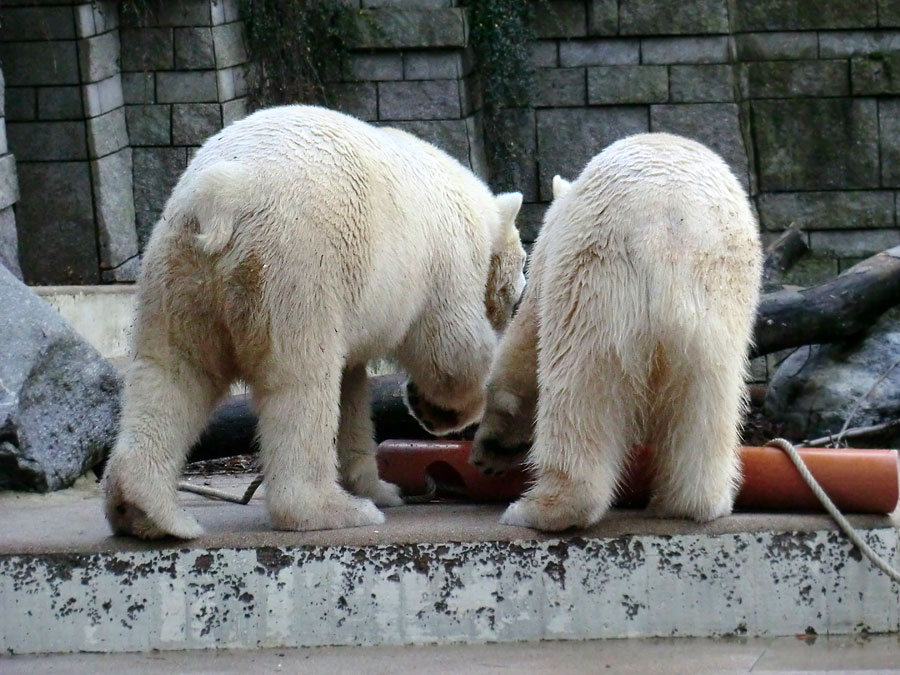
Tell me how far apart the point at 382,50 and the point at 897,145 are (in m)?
3.99

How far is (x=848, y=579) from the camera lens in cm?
351

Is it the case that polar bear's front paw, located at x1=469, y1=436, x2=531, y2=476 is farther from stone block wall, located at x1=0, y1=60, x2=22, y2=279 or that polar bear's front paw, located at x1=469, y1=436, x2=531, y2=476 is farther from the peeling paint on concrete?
stone block wall, located at x1=0, y1=60, x2=22, y2=279

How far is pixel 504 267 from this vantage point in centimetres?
448

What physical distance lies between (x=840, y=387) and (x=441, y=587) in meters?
3.25

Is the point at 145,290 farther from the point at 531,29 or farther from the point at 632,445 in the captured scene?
the point at 531,29

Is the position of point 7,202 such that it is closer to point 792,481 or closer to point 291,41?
point 291,41

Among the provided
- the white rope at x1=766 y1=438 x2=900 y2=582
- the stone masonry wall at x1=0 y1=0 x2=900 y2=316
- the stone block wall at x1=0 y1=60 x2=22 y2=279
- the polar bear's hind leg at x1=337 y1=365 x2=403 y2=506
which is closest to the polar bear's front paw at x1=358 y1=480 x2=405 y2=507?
the polar bear's hind leg at x1=337 y1=365 x2=403 y2=506

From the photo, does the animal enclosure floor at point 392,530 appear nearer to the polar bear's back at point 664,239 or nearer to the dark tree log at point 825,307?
the polar bear's back at point 664,239

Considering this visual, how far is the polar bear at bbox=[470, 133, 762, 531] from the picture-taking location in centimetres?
328

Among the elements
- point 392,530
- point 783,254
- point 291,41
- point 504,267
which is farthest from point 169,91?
point 392,530

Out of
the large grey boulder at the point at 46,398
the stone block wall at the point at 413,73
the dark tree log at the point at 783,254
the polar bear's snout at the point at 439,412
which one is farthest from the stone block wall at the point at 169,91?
the polar bear's snout at the point at 439,412

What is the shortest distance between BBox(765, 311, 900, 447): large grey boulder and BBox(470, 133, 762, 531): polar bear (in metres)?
2.61

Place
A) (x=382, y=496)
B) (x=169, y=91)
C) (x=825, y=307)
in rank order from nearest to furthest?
1. (x=382, y=496)
2. (x=825, y=307)
3. (x=169, y=91)

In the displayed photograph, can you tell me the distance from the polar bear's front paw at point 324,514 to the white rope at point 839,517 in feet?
4.08
